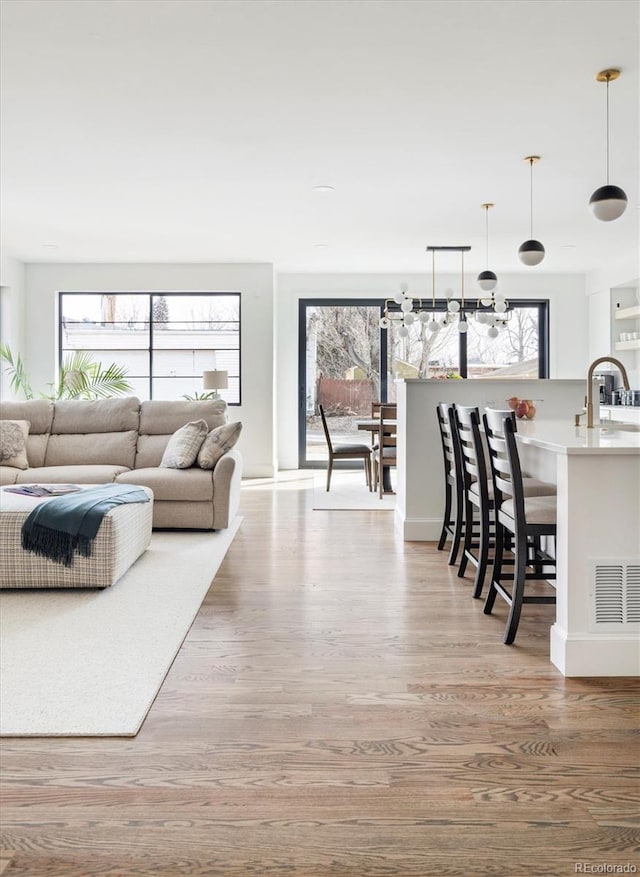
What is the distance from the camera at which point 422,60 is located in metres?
3.26

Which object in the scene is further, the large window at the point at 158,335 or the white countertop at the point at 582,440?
the large window at the point at 158,335

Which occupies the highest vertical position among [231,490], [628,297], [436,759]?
[628,297]

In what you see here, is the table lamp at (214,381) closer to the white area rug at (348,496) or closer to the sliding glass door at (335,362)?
the white area rug at (348,496)

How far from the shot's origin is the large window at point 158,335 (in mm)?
8711

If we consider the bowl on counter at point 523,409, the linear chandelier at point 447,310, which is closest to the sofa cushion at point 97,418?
the linear chandelier at point 447,310

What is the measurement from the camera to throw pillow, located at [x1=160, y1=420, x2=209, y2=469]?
16.9 feet

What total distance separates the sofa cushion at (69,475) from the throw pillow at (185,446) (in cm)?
40

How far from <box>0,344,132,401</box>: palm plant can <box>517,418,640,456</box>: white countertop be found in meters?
6.05

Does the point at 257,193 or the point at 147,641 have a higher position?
the point at 257,193

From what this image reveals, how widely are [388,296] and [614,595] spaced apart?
7.24 metres

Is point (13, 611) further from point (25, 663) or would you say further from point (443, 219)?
point (443, 219)

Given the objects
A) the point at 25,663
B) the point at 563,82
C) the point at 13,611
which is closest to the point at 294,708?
the point at 25,663

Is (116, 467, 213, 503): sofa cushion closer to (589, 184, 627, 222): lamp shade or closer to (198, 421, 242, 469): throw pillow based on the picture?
(198, 421, 242, 469): throw pillow

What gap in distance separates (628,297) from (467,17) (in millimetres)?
6305
